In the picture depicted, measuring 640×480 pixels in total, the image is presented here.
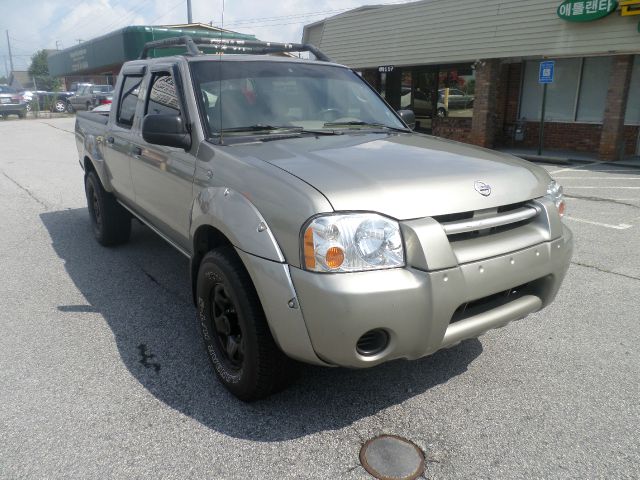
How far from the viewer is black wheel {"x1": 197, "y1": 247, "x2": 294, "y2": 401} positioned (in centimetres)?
264

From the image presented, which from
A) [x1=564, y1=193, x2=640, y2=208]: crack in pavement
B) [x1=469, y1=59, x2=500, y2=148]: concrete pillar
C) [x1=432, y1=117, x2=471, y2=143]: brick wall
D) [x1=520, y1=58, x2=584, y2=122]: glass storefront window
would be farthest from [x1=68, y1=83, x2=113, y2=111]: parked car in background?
[x1=564, y1=193, x2=640, y2=208]: crack in pavement

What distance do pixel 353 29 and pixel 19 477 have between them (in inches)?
767

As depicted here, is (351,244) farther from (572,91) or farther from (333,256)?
(572,91)

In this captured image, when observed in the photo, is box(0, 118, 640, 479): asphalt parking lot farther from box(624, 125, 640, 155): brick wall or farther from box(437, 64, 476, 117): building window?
box(437, 64, 476, 117): building window

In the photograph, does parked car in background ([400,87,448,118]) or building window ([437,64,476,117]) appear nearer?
building window ([437,64,476,117])

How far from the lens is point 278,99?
11.9 feet

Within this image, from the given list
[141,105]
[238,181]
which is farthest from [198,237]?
[141,105]

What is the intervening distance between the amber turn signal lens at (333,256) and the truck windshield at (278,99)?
1366 millimetres

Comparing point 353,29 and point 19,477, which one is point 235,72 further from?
point 353,29

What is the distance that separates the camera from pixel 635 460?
249 cm

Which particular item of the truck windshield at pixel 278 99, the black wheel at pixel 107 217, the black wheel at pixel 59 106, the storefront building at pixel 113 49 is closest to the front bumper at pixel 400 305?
the truck windshield at pixel 278 99

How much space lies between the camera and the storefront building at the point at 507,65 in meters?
13.1

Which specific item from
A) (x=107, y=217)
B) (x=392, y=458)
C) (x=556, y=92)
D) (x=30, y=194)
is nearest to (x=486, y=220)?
(x=392, y=458)

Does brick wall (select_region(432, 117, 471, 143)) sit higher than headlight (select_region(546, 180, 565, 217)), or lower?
lower
